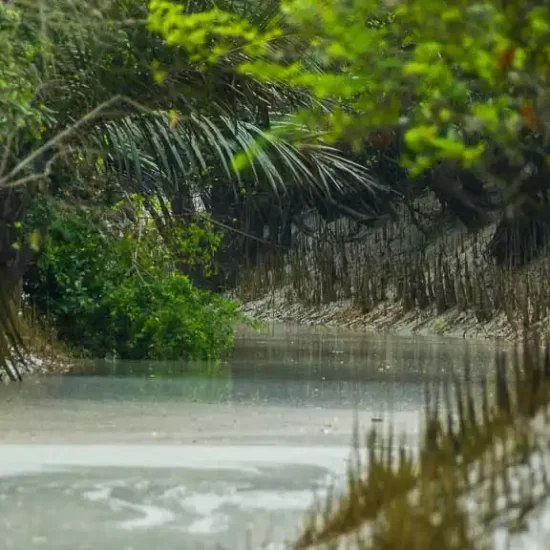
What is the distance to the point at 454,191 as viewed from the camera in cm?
2714

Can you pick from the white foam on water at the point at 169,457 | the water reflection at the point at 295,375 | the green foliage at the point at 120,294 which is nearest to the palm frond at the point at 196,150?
the green foliage at the point at 120,294

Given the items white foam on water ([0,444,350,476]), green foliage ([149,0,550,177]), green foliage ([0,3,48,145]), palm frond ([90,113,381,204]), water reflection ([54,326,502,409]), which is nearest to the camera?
green foliage ([149,0,550,177])

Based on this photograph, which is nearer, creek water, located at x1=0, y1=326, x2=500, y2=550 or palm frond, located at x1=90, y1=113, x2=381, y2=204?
creek water, located at x1=0, y1=326, x2=500, y2=550

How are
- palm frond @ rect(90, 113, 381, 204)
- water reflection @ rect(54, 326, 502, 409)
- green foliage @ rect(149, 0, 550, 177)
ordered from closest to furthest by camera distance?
green foliage @ rect(149, 0, 550, 177) → water reflection @ rect(54, 326, 502, 409) → palm frond @ rect(90, 113, 381, 204)

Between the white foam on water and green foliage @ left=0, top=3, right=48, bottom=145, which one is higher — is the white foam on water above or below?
below

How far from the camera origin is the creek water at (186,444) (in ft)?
22.2

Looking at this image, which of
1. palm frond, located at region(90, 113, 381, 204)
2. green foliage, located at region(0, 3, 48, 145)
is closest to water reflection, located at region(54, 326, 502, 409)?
palm frond, located at region(90, 113, 381, 204)

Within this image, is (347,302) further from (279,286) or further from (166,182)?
(166,182)

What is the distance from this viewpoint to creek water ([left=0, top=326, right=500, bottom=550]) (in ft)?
22.2

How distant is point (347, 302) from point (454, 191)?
255cm

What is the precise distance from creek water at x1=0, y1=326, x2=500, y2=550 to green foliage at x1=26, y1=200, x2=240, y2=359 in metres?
0.42

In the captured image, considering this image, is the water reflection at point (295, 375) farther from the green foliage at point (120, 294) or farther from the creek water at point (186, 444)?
the green foliage at point (120, 294)

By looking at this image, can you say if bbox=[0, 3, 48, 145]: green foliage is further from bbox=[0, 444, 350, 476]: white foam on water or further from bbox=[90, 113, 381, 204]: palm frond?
bbox=[90, 113, 381, 204]: palm frond

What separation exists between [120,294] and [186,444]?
6.50 m
